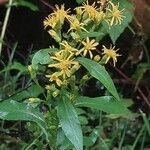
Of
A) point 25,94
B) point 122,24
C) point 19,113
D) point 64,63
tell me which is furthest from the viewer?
point 122,24

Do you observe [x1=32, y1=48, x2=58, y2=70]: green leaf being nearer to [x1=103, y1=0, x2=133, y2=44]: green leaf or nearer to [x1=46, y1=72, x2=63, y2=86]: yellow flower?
[x1=46, y1=72, x2=63, y2=86]: yellow flower

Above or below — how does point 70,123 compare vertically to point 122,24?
below

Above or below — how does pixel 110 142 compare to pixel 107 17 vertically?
below

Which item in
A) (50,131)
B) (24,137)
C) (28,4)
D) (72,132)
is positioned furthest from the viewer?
(28,4)

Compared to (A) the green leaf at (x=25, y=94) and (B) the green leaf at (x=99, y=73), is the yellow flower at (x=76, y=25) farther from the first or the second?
(A) the green leaf at (x=25, y=94)

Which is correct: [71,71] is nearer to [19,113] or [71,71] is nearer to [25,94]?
[19,113]

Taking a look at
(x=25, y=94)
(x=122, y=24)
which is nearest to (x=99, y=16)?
(x=25, y=94)

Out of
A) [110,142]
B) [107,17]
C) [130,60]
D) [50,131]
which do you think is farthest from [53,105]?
[130,60]

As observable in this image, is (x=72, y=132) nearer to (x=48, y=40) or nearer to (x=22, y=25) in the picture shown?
Result: (x=48, y=40)
